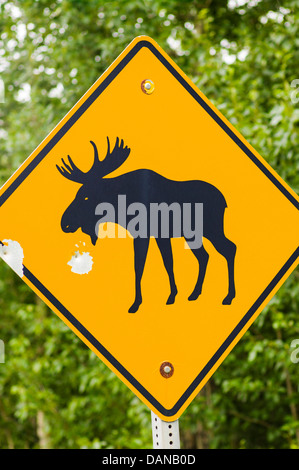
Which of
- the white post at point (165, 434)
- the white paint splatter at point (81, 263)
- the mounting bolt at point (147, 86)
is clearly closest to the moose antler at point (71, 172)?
the white paint splatter at point (81, 263)

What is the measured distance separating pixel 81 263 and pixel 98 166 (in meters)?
0.24

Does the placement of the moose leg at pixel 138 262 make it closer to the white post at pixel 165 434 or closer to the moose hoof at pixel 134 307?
the moose hoof at pixel 134 307

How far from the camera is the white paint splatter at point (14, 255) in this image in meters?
1.27

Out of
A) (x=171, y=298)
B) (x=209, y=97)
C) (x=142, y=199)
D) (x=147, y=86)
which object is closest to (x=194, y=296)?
(x=171, y=298)

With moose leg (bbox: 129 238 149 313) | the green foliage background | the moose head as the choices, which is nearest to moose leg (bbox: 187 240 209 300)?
moose leg (bbox: 129 238 149 313)

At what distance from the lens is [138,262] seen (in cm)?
132

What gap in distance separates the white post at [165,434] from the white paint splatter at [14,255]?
0.48 m

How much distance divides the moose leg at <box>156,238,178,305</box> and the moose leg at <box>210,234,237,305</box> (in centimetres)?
11

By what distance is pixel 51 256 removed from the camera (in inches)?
50.6

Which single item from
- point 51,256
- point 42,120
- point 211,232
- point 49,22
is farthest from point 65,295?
Answer: point 42,120

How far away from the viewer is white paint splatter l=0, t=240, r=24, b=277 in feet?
4.16

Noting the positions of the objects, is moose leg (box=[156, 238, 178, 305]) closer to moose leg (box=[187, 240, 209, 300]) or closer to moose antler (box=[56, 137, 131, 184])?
moose leg (box=[187, 240, 209, 300])

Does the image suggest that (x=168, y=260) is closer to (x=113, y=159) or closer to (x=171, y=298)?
(x=171, y=298)
